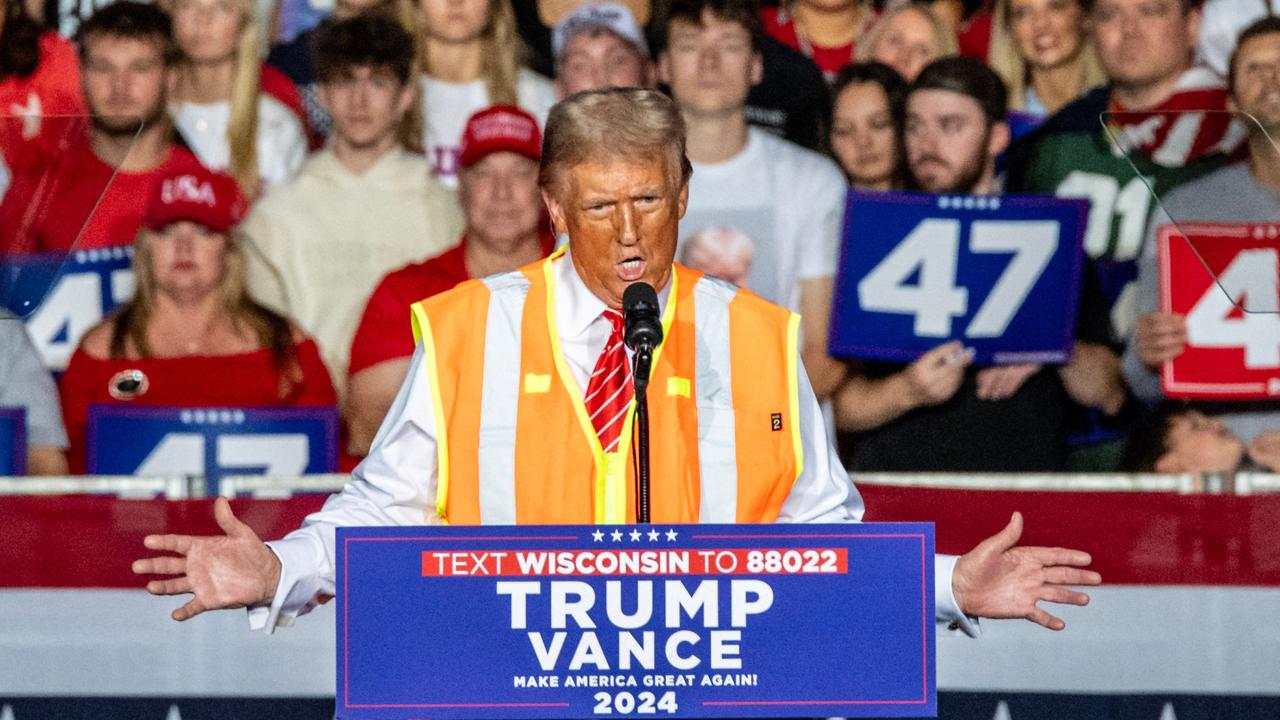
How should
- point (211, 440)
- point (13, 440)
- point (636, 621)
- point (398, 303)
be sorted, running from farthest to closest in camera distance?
point (398, 303), point (211, 440), point (13, 440), point (636, 621)

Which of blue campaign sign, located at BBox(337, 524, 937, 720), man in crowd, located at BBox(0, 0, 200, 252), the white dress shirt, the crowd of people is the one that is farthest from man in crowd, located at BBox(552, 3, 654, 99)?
blue campaign sign, located at BBox(337, 524, 937, 720)

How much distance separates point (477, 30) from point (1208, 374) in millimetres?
2353

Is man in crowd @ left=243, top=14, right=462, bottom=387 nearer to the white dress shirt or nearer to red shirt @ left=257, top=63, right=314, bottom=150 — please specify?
red shirt @ left=257, top=63, right=314, bottom=150

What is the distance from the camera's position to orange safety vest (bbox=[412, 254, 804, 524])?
2.34 m

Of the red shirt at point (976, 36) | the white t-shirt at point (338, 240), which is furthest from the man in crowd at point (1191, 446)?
the white t-shirt at point (338, 240)

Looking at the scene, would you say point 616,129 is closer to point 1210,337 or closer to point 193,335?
point 193,335

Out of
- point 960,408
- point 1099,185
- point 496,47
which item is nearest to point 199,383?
point 496,47

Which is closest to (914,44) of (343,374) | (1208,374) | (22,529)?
(1208,374)

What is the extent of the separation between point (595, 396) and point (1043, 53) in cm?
338

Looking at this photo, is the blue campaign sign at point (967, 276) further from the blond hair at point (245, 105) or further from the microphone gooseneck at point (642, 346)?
the microphone gooseneck at point (642, 346)

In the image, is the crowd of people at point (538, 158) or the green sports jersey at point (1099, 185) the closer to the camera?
the crowd of people at point (538, 158)

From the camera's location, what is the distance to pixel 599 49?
523 centimetres

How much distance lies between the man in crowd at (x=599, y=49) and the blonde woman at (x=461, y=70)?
0.09 meters

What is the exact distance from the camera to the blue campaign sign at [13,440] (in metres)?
4.80
